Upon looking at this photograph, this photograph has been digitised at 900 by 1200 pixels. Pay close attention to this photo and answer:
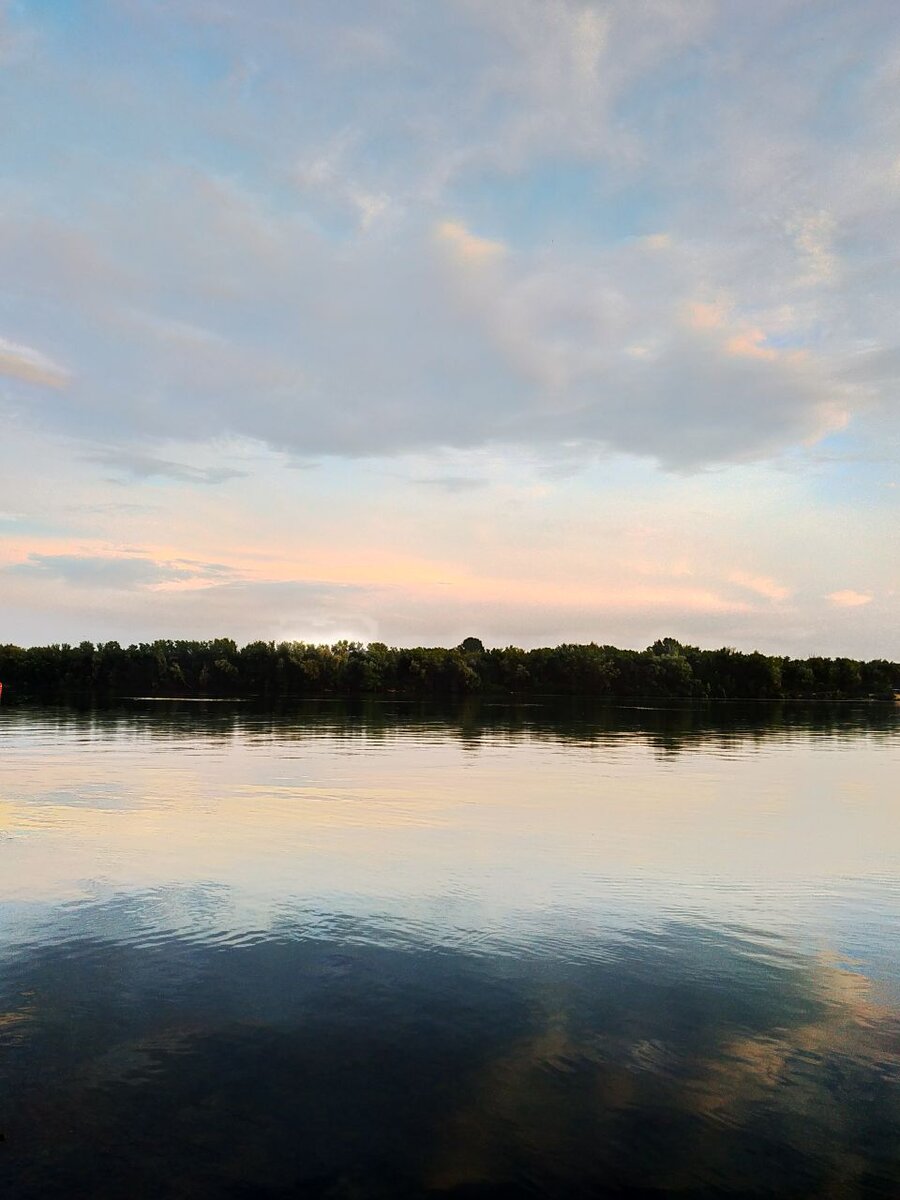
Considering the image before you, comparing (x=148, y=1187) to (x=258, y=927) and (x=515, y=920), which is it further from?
(x=515, y=920)

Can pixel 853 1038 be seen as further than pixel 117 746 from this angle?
No

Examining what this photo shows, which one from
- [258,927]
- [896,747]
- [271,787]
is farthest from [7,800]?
[896,747]

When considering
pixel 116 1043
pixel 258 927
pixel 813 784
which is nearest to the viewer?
pixel 116 1043

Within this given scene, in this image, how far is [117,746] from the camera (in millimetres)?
52000

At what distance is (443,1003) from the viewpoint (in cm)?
1247

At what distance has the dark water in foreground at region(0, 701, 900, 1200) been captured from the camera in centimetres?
880

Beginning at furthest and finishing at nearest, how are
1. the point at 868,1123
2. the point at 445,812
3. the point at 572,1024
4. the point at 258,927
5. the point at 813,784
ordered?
1. the point at 813,784
2. the point at 445,812
3. the point at 258,927
4. the point at 572,1024
5. the point at 868,1123

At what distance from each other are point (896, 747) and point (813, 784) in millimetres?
28727

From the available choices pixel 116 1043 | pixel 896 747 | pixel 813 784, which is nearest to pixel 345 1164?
pixel 116 1043

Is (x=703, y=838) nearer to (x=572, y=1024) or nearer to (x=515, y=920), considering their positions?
(x=515, y=920)

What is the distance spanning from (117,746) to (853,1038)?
4765 cm

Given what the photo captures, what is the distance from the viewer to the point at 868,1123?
9.43m

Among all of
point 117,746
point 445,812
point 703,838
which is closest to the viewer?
point 703,838

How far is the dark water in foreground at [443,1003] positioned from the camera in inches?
347
